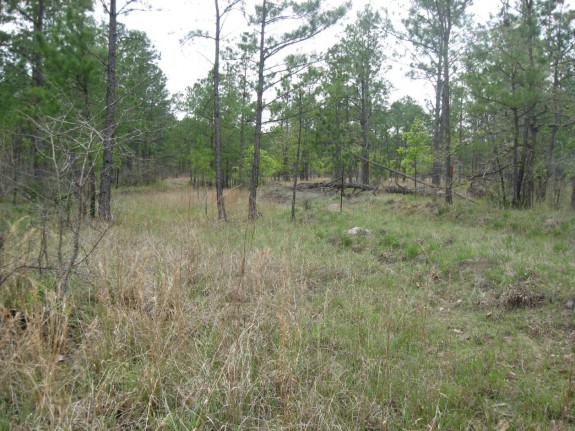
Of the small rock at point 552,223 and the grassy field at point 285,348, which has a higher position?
the small rock at point 552,223

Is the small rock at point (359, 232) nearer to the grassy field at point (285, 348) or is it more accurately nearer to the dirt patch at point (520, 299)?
the grassy field at point (285, 348)

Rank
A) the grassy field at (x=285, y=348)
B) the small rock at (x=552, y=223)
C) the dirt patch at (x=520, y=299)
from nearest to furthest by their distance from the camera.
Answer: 1. the grassy field at (x=285, y=348)
2. the dirt patch at (x=520, y=299)
3. the small rock at (x=552, y=223)

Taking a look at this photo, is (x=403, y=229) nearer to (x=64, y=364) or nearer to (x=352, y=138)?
(x=352, y=138)

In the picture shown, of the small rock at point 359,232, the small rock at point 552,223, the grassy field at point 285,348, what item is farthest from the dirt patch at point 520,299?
the small rock at point 552,223

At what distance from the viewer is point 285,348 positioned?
2.45 metres

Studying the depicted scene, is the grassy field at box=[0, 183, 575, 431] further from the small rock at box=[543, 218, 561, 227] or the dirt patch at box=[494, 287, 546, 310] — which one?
the small rock at box=[543, 218, 561, 227]

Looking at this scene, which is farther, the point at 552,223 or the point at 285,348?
the point at 552,223

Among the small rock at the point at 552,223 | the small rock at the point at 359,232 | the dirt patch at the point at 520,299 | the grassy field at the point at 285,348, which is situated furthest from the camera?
the small rock at the point at 552,223

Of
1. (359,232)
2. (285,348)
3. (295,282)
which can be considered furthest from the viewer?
(359,232)

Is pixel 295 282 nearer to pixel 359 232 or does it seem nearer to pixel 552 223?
pixel 359 232

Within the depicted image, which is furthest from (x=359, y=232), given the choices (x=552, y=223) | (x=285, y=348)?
(x=285, y=348)

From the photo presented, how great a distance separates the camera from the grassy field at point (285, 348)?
2150 mm

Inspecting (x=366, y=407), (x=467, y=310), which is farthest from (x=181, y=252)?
(x=467, y=310)

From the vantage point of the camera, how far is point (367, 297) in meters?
4.22
